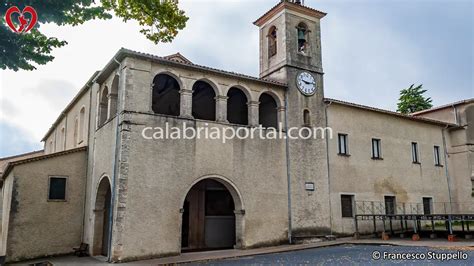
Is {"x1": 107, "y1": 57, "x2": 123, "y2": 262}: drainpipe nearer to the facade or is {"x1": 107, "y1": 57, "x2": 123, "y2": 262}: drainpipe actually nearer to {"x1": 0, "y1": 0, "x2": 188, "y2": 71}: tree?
the facade

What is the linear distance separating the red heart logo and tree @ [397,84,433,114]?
42.5 metres

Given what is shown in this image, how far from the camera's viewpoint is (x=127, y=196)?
1430 cm

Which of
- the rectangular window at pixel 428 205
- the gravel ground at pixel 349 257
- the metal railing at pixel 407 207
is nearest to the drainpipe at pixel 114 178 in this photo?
the gravel ground at pixel 349 257

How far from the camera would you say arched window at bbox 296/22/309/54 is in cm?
2084

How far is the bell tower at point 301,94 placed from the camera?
61.0ft

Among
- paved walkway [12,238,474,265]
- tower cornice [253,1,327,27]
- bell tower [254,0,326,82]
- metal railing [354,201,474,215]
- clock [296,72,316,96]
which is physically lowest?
paved walkway [12,238,474,265]

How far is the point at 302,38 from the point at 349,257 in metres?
11.2

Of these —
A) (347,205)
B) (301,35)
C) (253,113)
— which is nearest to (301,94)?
(253,113)

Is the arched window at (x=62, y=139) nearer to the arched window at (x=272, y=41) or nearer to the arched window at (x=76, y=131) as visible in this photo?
the arched window at (x=76, y=131)

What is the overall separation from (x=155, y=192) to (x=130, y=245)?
199 centimetres

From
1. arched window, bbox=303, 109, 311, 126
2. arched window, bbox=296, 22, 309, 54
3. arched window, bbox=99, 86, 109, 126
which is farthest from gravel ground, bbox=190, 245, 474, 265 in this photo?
arched window, bbox=296, 22, 309, 54

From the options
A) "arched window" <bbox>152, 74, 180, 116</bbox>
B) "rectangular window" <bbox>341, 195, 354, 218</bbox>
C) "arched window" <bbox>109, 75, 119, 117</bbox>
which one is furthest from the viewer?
"arched window" <bbox>152, 74, 180, 116</bbox>

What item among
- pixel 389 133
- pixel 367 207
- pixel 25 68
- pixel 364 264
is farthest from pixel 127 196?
pixel 389 133

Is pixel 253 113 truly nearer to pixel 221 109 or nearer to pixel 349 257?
pixel 221 109
